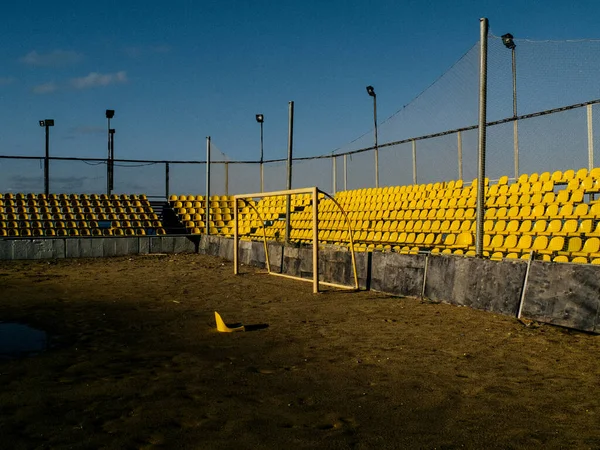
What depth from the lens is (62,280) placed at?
547 inches

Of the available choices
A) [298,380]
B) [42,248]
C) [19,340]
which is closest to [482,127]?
[298,380]

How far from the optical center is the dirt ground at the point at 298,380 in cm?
382

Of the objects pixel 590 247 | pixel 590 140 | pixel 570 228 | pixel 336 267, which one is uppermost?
pixel 590 140

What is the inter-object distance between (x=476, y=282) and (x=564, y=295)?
165 cm

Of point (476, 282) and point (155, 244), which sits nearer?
point (476, 282)

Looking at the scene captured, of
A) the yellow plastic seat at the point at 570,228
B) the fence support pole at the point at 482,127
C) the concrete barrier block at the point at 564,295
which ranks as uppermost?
the fence support pole at the point at 482,127

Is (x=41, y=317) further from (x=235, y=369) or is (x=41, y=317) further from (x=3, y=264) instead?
(x=3, y=264)

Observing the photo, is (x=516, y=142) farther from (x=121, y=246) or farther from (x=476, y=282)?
(x=121, y=246)

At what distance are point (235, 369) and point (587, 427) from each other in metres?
3.29

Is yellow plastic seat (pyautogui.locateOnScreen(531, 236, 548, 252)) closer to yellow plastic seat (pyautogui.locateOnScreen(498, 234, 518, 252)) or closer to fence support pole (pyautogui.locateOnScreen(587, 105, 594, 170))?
yellow plastic seat (pyautogui.locateOnScreen(498, 234, 518, 252))

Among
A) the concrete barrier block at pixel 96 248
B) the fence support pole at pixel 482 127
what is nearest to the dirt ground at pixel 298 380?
the fence support pole at pixel 482 127

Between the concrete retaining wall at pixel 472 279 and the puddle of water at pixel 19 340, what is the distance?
6594 millimetres

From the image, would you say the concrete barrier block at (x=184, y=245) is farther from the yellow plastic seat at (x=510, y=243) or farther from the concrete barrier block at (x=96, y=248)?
the yellow plastic seat at (x=510, y=243)

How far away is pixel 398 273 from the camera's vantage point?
1071 cm
